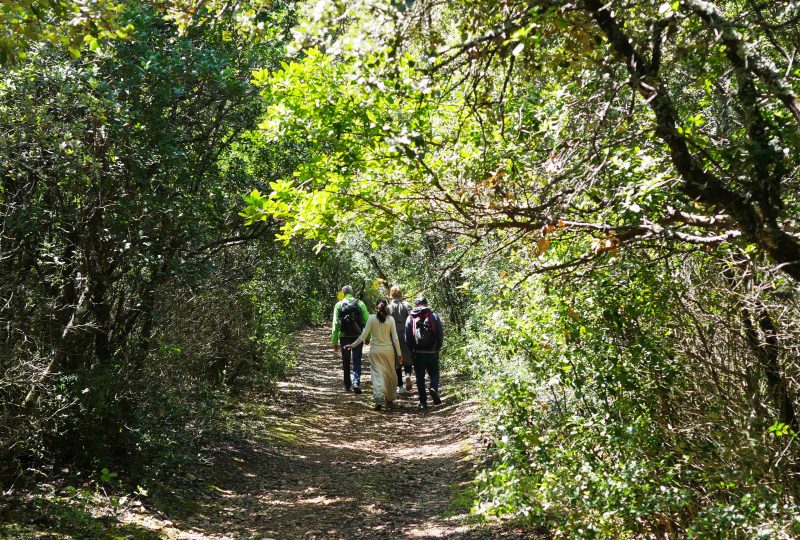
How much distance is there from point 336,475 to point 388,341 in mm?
4102

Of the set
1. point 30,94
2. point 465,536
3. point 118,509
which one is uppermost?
point 30,94

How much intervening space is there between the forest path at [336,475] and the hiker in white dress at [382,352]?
379 millimetres

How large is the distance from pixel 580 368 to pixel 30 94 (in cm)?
529

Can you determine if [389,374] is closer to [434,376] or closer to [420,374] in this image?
[420,374]

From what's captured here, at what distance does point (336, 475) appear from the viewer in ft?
28.6

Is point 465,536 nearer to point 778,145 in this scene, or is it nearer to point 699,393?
point 699,393

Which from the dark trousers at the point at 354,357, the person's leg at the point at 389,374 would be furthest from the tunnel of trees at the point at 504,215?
the dark trousers at the point at 354,357

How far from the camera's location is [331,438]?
1073 cm

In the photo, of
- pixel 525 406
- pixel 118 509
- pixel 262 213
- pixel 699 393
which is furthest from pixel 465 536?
pixel 262 213

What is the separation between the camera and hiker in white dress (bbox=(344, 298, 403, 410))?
1240 centimetres

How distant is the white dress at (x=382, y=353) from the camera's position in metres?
12.4

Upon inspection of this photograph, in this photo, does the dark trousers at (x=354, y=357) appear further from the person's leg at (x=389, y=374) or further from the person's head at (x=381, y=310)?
the person's head at (x=381, y=310)

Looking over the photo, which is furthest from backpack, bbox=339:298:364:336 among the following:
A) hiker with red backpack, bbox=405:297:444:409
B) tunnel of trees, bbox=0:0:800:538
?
tunnel of trees, bbox=0:0:800:538

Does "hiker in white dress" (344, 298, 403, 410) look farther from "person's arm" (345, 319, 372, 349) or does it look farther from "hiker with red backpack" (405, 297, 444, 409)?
"hiker with red backpack" (405, 297, 444, 409)
